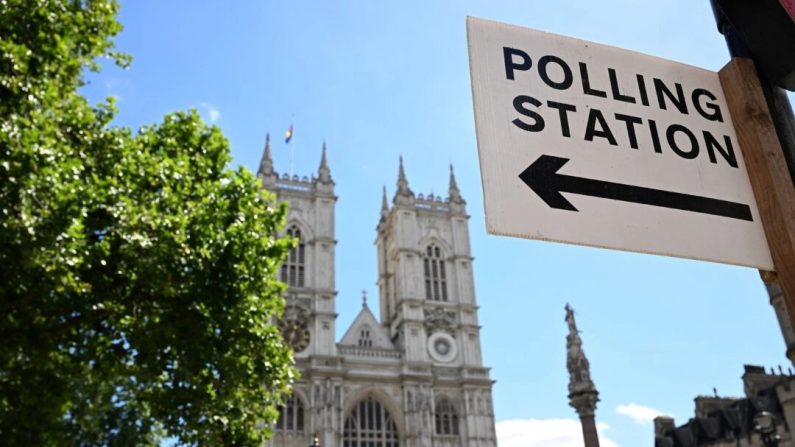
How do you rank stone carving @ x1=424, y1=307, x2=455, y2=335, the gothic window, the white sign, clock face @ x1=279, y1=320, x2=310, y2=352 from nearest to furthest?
the white sign < clock face @ x1=279, y1=320, x2=310, y2=352 < the gothic window < stone carving @ x1=424, y1=307, x2=455, y2=335

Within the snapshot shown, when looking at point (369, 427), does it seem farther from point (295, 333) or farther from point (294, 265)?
point (294, 265)

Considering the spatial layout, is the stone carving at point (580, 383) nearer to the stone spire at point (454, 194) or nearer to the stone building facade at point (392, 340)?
the stone building facade at point (392, 340)

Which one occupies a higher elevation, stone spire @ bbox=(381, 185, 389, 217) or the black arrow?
stone spire @ bbox=(381, 185, 389, 217)

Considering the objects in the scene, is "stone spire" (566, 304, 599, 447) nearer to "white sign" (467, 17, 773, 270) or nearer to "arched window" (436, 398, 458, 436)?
"white sign" (467, 17, 773, 270)

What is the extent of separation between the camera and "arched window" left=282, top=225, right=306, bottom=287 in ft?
139

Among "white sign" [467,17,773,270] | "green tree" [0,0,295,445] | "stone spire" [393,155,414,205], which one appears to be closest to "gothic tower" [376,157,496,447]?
"stone spire" [393,155,414,205]

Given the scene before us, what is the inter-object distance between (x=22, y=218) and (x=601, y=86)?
8.84 metres

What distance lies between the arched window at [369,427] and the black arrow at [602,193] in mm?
39889

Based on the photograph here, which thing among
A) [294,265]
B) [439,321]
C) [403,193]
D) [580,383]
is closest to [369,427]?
[439,321]

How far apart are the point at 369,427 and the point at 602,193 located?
40.7m

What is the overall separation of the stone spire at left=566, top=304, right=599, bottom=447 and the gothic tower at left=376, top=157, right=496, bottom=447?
25695 mm

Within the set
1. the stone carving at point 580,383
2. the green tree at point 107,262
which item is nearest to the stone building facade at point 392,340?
the stone carving at point 580,383

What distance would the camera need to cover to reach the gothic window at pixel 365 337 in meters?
43.9

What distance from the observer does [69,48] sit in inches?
427
